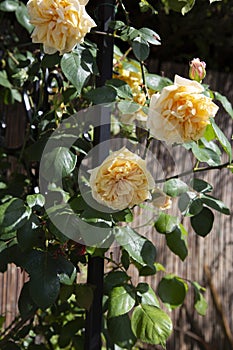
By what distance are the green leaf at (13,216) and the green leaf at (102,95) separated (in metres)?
0.24

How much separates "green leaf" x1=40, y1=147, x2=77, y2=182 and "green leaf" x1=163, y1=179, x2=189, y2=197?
0.19 meters

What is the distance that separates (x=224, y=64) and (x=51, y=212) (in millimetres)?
1959

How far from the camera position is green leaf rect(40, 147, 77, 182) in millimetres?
1233

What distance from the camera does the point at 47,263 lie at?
1218 mm

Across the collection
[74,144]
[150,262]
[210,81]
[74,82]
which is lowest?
[210,81]

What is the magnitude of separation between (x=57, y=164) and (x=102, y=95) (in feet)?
0.51

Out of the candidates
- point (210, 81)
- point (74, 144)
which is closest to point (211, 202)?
point (74, 144)

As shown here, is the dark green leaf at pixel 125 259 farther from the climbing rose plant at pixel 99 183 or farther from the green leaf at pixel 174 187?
the green leaf at pixel 174 187

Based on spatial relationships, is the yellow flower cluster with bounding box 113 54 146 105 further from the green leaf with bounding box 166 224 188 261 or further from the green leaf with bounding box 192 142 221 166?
the green leaf with bounding box 166 224 188 261

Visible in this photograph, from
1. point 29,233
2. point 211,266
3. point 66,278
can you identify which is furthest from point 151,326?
point 211,266

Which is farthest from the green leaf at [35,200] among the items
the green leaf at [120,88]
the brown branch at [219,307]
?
the brown branch at [219,307]

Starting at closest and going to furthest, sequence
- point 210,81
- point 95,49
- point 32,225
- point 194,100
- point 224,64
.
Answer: point 194,100 < point 32,225 < point 95,49 < point 210,81 < point 224,64

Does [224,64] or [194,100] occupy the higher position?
[194,100]

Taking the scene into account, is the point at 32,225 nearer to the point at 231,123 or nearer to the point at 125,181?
the point at 125,181
